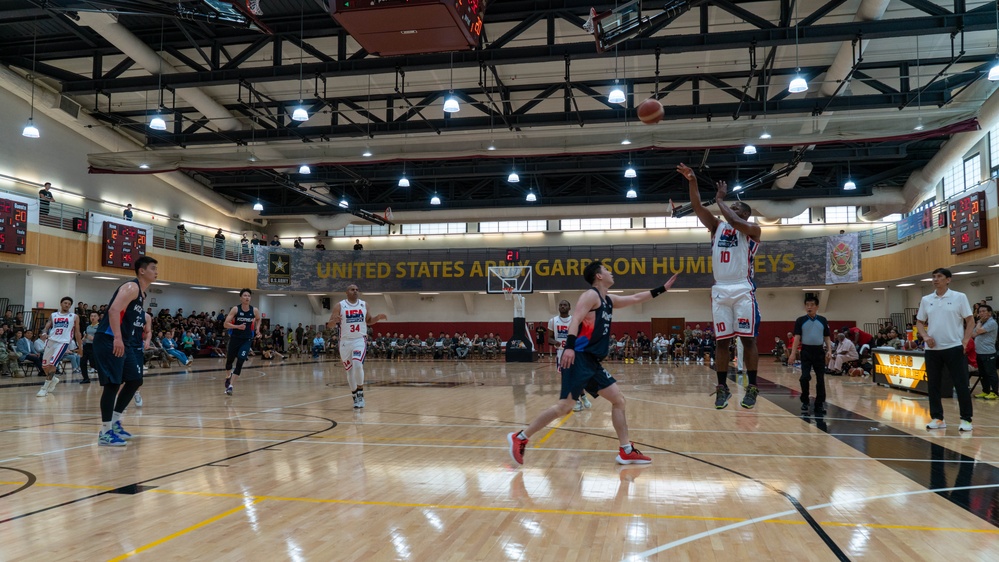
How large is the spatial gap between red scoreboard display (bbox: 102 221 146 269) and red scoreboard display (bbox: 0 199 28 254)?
308 centimetres

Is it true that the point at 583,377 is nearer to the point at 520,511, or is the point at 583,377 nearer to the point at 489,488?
the point at 489,488

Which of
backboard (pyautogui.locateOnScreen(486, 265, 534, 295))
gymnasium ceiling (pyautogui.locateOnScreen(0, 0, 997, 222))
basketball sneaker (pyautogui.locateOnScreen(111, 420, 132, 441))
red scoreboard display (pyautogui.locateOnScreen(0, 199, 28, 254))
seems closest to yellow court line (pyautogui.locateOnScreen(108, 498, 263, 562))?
basketball sneaker (pyautogui.locateOnScreen(111, 420, 132, 441))

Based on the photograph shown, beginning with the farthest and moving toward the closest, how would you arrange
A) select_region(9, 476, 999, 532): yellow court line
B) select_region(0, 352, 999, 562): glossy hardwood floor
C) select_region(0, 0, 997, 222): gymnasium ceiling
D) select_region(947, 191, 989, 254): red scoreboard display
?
select_region(947, 191, 989, 254): red scoreboard display < select_region(0, 0, 997, 222): gymnasium ceiling < select_region(9, 476, 999, 532): yellow court line < select_region(0, 352, 999, 562): glossy hardwood floor

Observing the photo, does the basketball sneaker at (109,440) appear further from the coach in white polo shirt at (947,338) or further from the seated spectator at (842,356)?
the seated spectator at (842,356)

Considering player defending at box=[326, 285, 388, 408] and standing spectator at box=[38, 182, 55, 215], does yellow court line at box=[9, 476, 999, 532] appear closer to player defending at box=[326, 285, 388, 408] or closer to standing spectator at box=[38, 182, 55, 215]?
player defending at box=[326, 285, 388, 408]

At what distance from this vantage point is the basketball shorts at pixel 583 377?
5473 mm

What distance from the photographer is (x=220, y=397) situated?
11.5 m

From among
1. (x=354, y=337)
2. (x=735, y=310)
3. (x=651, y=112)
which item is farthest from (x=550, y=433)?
(x=354, y=337)

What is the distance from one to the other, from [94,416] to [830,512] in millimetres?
9280

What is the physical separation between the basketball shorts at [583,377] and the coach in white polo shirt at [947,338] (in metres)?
4.38

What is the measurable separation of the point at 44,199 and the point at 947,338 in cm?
2401

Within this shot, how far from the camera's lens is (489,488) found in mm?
4754

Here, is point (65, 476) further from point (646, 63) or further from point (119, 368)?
point (646, 63)

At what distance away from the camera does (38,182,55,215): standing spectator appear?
20203 millimetres
